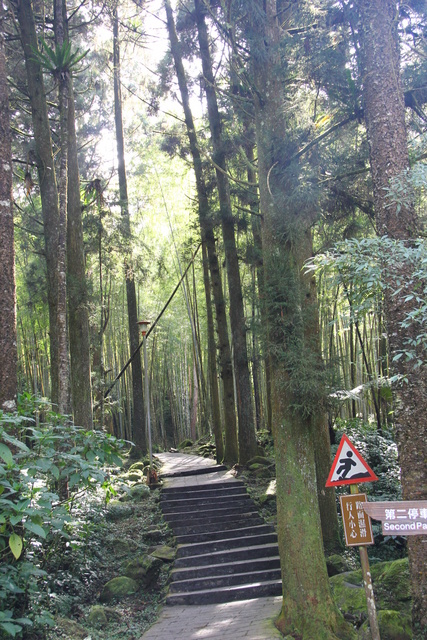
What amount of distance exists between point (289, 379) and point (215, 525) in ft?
14.2

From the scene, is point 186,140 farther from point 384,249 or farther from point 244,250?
point 384,249

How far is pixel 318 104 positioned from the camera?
23.9 ft

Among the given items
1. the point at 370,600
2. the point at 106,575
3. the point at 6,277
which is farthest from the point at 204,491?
the point at 6,277

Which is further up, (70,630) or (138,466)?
(138,466)

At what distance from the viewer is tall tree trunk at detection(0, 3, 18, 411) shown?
445cm

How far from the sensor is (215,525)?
8.50m

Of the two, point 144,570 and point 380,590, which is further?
point 144,570

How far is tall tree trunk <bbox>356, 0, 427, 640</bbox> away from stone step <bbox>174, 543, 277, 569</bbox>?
3.43 m

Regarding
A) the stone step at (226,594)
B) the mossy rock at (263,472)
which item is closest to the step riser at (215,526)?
the stone step at (226,594)

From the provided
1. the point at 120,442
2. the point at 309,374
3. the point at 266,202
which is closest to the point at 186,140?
the point at 266,202

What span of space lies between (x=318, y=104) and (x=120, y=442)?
569cm

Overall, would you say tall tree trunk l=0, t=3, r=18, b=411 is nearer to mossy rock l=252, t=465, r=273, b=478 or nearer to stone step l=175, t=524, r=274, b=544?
stone step l=175, t=524, r=274, b=544

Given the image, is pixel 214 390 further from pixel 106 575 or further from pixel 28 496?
pixel 28 496

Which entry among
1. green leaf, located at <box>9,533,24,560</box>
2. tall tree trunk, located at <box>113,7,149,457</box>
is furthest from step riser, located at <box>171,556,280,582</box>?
tall tree trunk, located at <box>113,7,149,457</box>
